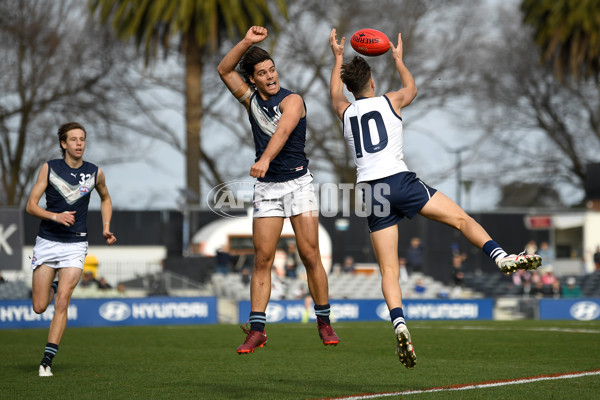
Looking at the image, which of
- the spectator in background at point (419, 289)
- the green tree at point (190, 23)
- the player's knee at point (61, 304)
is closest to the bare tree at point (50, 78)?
the green tree at point (190, 23)

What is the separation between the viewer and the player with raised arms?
25.5 ft

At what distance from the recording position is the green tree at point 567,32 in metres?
37.4

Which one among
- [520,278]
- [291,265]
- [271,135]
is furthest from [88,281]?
[271,135]

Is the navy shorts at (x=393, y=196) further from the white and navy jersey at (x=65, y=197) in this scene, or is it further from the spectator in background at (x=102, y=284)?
the spectator in background at (x=102, y=284)

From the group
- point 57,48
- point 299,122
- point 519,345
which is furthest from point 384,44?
point 57,48

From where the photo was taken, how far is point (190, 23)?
3272 cm

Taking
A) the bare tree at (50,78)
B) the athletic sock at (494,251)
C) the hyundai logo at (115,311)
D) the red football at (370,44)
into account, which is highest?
the bare tree at (50,78)

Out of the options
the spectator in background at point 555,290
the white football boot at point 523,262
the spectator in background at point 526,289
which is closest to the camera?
the white football boot at point 523,262

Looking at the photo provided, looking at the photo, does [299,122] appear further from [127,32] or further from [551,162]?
[551,162]

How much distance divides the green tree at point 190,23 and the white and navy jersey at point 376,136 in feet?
78.5

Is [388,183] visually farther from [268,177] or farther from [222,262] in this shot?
[222,262]

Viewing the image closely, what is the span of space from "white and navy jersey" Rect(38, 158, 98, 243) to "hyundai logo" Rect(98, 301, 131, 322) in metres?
13.3

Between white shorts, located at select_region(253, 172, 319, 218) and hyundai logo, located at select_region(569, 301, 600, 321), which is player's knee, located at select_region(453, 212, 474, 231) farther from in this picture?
hyundai logo, located at select_region(569, 301, 600, 321)

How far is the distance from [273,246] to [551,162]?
142ft
